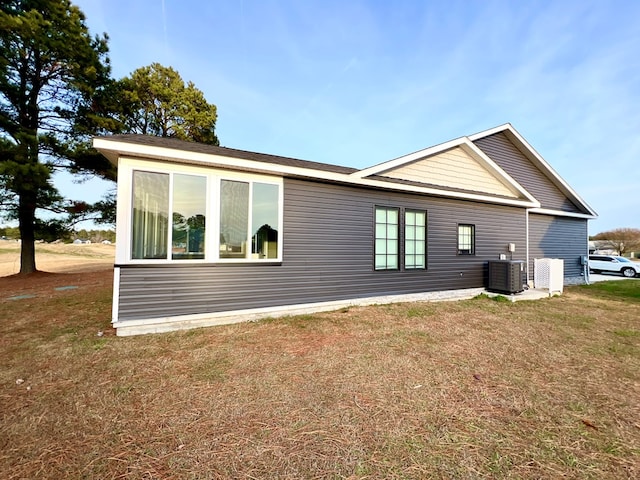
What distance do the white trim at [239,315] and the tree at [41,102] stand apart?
930 centimetres

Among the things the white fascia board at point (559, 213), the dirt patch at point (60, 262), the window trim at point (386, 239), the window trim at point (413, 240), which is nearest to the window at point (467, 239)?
the window trim at point (413, 240)

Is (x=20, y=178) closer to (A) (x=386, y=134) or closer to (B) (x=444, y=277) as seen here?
(B) (x=444, y=277)

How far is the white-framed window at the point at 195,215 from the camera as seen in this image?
15.0ft

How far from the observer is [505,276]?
7902 millimetres

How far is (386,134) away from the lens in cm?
1733

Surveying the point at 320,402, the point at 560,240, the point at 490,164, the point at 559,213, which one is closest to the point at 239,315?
the point at 320,402

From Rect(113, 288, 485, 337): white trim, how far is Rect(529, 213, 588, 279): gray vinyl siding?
5767 mm

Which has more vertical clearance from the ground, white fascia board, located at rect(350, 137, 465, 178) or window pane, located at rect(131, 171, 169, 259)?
white fascia board, located at rect(350, 137, 465, 178)

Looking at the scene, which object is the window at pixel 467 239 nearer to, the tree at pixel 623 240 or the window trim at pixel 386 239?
the window trim at pixel 386 239

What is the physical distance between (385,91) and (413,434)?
619 inches

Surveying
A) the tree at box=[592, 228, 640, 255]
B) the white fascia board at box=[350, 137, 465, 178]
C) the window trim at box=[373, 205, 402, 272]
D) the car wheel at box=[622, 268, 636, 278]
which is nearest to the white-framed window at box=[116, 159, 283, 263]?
the white fascia board at box=[350, 137, 465, 178]

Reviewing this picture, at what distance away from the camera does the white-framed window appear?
180 inches

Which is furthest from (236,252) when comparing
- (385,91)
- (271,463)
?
(385,91)

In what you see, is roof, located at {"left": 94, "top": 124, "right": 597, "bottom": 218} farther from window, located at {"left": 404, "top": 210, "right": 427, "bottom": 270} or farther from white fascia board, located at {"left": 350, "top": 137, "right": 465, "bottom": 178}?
window, located at {"left": 404, "top": 210, "right": 427, "bottom": 270}
